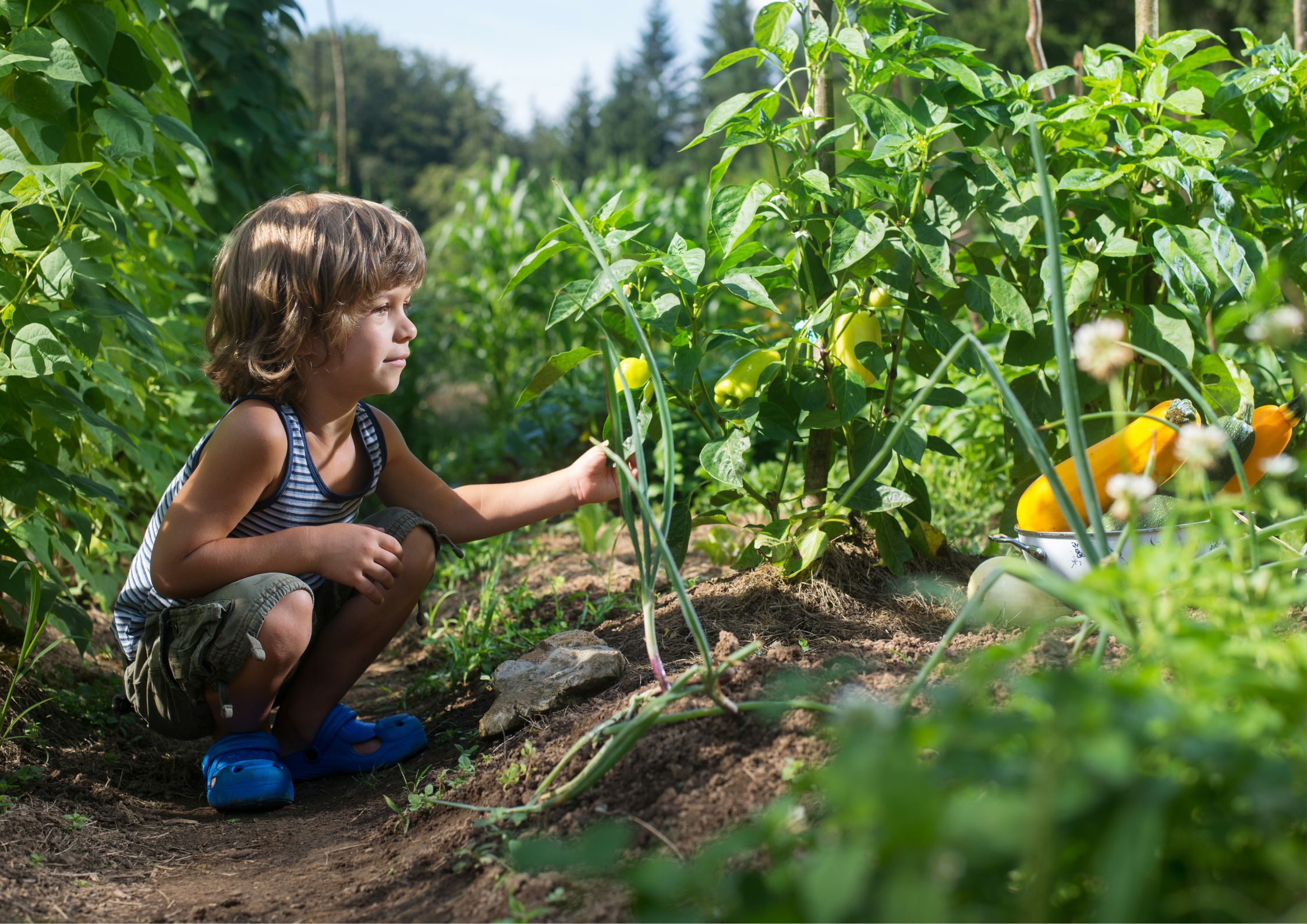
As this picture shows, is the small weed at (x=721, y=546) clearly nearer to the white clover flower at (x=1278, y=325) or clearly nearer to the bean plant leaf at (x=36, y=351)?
the bean plant leaf at (x=36, y=351)

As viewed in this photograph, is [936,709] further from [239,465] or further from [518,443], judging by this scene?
[518,443]

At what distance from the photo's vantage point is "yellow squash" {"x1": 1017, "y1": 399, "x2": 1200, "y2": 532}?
150 centimetres

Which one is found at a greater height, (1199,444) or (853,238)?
(853,238)

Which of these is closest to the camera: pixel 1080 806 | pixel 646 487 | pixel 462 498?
pixel 1080 806

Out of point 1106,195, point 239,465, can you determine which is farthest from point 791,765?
Result: point 1106,195

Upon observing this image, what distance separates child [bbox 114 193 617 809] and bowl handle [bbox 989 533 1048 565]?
70 cm

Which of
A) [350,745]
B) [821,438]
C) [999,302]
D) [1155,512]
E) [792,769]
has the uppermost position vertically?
[999,302]

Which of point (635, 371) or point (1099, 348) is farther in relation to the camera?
point (635, 371)

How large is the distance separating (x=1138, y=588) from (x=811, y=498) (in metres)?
1.05

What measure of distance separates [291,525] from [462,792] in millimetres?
693

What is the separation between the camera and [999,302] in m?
1.55

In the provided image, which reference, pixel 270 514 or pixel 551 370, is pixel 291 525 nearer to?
pixel 270 514

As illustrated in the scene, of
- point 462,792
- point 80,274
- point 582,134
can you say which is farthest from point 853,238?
point 582,134

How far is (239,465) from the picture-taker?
1.62 metres
